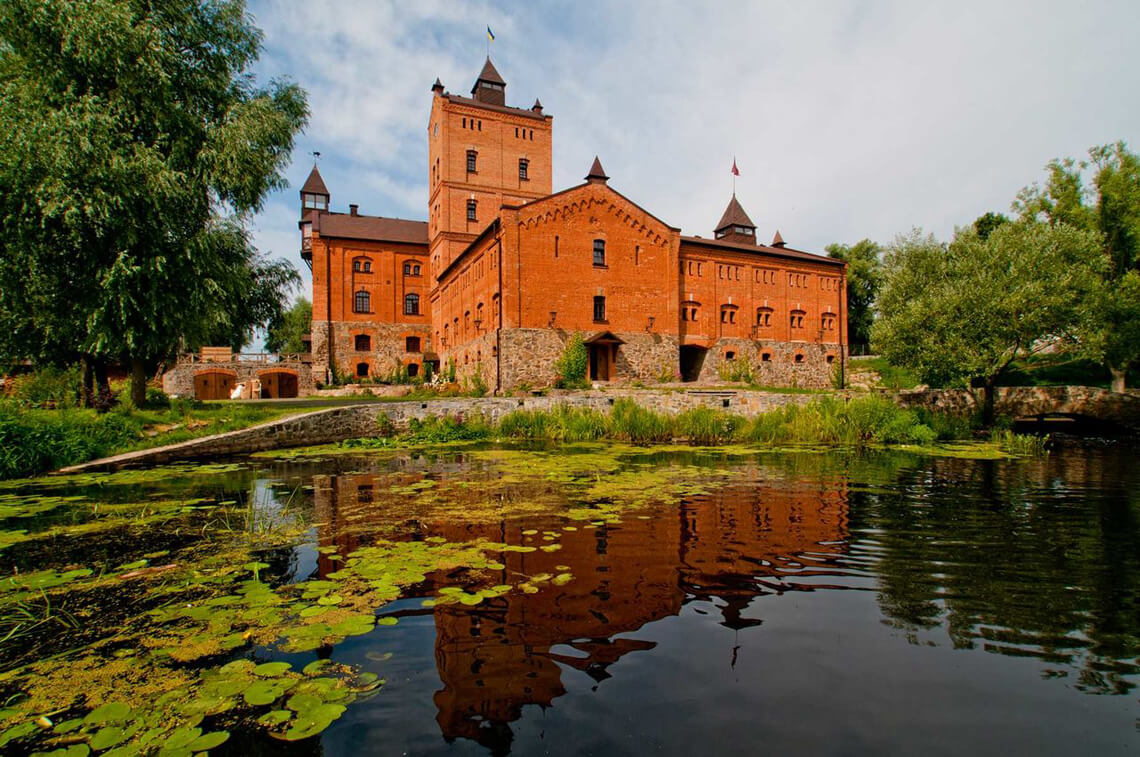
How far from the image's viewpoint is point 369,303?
128 ft

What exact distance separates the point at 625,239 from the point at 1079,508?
24114mm

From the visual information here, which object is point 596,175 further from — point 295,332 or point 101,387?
point 295,332

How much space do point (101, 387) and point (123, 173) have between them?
19.9ft

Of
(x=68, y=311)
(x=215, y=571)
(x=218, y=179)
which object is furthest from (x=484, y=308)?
(x=215, y=571)

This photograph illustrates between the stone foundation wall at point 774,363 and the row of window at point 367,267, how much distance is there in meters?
22.7

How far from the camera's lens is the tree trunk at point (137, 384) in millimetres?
15375

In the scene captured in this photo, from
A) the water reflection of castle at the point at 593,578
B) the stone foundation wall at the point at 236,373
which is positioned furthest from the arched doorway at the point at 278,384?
the water reflection of castle at the point at 593,578

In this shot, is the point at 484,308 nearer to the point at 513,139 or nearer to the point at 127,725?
the point at 513,139

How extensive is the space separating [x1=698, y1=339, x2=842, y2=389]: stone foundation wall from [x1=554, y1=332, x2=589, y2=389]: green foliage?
9.02 m

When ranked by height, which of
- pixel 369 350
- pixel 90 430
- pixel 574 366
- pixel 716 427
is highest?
pixel 369 350

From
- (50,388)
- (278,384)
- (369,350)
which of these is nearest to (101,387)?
(50,388)

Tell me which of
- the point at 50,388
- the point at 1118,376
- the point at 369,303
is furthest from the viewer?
the point at 369,303

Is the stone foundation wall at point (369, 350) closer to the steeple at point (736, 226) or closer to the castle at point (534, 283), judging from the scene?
the castle at point (534, 283)

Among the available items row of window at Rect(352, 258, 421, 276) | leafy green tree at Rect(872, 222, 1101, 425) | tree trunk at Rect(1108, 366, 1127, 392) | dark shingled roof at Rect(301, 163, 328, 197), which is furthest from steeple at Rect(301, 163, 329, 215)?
tree trunk at Rect(1108, 366, 1127, 392)
